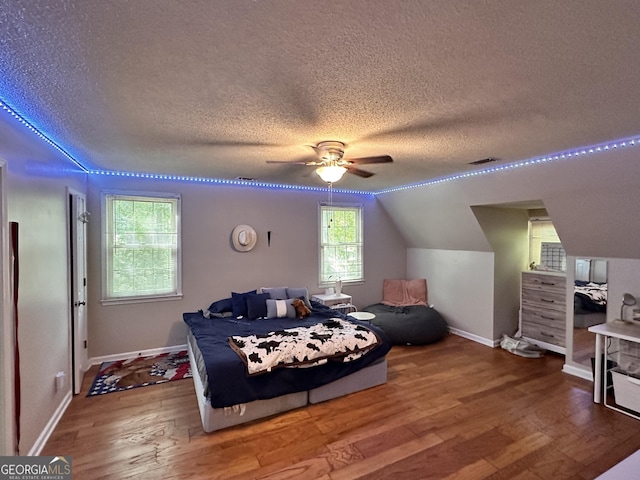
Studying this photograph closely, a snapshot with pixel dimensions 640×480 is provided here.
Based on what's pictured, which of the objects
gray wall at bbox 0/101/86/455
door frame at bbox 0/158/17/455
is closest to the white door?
gray wall at bbox 0/101/86/455

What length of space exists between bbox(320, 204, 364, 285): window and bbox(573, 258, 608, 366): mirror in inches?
124

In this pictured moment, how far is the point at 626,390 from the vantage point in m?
2.98

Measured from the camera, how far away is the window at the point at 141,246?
4125 millimetres

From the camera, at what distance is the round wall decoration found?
479cm

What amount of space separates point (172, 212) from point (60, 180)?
1550 millimetres

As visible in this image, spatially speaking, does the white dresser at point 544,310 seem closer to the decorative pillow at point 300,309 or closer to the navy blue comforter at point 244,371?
the navy blue comforter at point 244,371

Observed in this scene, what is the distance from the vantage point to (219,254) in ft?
15.6

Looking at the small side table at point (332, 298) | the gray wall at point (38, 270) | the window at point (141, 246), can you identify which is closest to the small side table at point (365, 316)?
the small side table at point (332, 298)

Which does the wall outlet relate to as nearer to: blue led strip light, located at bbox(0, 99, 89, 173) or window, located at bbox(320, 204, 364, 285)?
blue led strip light, located at bbox(0, 99, 89, 173)

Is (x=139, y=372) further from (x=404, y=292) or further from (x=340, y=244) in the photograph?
(x=404, y=292)

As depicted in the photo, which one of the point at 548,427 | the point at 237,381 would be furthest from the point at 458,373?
the point at 237,381

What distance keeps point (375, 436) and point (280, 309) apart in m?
2.11

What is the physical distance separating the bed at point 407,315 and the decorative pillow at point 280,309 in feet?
4.58

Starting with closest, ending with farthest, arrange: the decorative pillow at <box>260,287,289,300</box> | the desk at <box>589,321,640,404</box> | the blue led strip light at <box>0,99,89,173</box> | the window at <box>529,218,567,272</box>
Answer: the blue led strip light at <box>0,99,89,173</box>
the desk at <box>589,321,640,404</box>
the window at <box>529,218,567,272</box>
the decorative pillow at <box>260,287,289,300</box>
